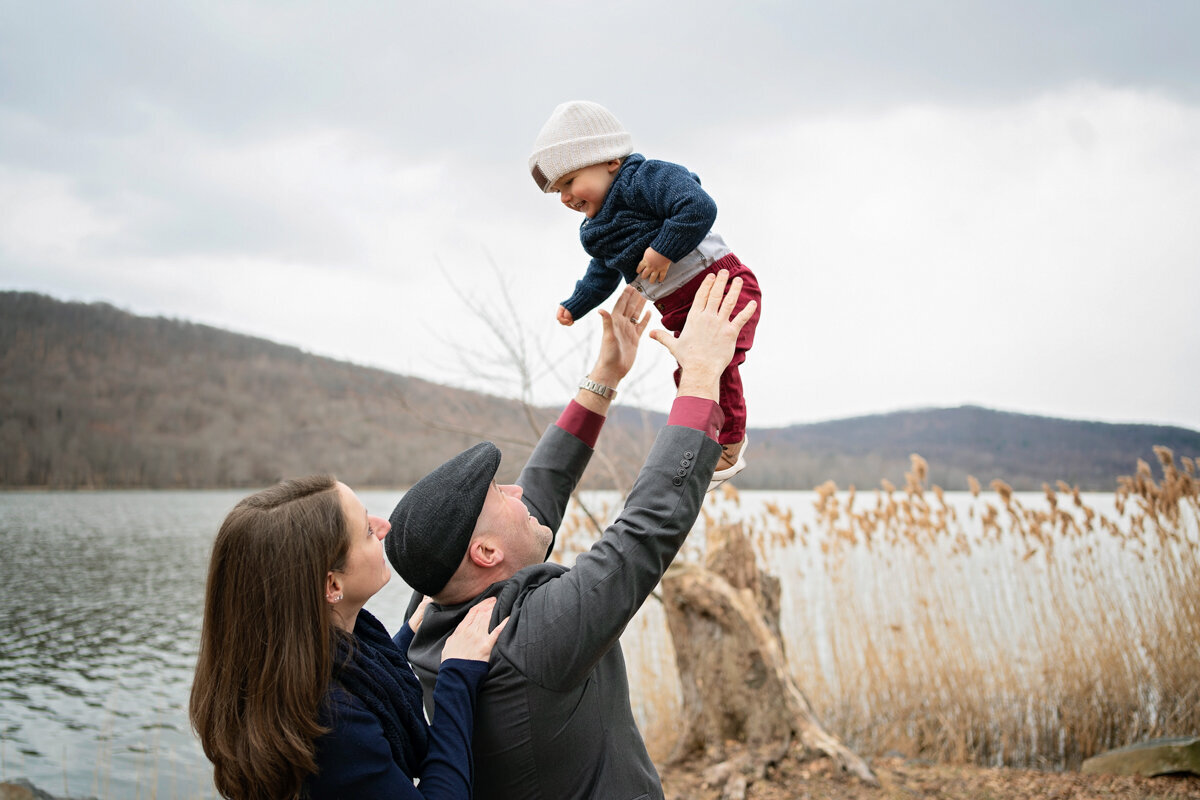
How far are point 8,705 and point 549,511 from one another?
8.87 m

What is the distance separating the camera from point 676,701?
18.7ft

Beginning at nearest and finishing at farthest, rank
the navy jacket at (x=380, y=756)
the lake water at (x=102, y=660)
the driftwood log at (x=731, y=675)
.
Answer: the navy jacket at (x=380, y=756) → the driftwood log at (x=731, y=675) → the lake water at (x=102, y=660)

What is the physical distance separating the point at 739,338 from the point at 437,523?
0.85 metres

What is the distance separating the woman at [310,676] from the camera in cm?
129

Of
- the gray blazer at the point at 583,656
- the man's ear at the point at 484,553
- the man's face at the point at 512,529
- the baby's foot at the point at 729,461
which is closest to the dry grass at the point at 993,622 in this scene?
the baby's foot at the point at 729,461

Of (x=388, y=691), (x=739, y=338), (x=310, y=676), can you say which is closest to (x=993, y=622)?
(x=739, y=338)

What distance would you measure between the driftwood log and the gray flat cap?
3.03m

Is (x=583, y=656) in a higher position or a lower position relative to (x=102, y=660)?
higher

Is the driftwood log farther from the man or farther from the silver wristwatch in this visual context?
the man

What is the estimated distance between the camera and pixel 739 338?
73.6 inches

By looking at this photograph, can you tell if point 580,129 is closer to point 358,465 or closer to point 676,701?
point 676,701

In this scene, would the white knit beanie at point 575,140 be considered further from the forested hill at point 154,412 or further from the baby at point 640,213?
the forested hill at point 154,412

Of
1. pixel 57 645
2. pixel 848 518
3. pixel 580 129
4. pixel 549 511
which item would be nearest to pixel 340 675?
pixel 549 511

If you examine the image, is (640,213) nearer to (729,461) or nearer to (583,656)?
(729,461)
